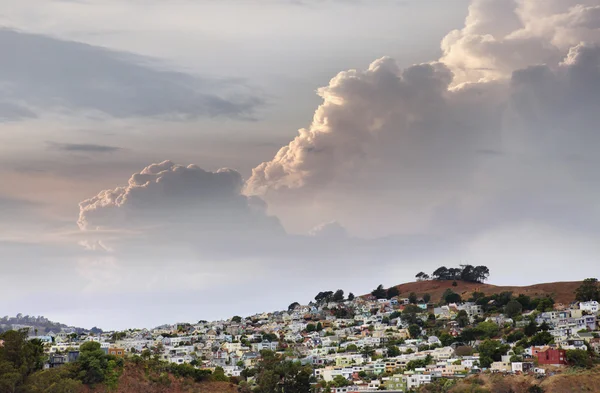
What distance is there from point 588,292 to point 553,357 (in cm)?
4733

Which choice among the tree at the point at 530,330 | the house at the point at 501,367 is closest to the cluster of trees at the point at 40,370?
Result: the house at the point at 501,367

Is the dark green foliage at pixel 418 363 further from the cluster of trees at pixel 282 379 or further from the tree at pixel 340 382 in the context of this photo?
the cluster of trees at pixel 282 379

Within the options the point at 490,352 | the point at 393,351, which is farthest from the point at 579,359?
the point at 393,351

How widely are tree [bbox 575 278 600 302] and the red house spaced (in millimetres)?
45036

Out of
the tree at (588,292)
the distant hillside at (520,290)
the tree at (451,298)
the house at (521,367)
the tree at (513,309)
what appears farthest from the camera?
the tree at (451,298)

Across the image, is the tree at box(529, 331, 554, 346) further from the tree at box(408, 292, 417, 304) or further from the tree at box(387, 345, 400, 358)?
the tree at box(408, 292, 417, 304)

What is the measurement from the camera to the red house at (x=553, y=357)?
106 metres

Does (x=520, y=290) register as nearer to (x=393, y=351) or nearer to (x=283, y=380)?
(x=393, y=351)

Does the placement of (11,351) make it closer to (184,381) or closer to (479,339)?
(184,381)

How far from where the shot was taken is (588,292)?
151 meters

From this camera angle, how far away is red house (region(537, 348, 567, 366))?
106000 millimetres

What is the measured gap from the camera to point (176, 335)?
7151 inches

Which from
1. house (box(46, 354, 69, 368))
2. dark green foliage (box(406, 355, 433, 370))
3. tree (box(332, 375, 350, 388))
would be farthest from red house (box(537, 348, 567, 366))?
Answer: house (box(46, 354, 69, 368))

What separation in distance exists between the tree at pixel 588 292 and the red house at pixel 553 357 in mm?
Answer: 45036
